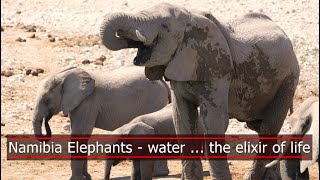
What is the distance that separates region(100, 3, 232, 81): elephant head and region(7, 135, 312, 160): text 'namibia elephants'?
65 cm

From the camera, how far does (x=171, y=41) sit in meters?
10.1

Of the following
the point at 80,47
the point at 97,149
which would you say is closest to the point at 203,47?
the point at 97,149

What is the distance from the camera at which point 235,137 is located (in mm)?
14789

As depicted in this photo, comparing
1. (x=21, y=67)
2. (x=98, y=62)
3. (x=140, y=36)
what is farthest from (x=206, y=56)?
(x=21, y=67)

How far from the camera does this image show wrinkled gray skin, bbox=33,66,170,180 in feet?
41.8

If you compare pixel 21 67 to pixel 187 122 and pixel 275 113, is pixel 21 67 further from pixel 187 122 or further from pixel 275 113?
pixel 187 122

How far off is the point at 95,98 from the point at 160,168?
1119mm

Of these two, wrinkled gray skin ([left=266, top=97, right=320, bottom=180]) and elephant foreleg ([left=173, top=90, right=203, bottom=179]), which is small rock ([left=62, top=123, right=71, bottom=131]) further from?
wrinkled gray skin ([left=266, top=97, right=320, bottom=180])

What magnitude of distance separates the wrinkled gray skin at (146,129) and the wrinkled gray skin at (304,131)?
3.08 meters

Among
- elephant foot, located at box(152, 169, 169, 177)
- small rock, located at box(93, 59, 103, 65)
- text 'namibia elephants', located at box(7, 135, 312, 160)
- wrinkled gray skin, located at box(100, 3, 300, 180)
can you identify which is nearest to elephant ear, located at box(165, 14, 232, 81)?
wrinkled gray skin, located at box(100, 3, 300, 180)

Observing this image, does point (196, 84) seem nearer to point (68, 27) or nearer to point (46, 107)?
point (46, 107)

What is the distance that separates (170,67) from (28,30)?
50.4 ft

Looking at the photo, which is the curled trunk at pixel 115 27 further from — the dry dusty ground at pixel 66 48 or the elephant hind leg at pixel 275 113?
the dry dusty ground at pixel 66 48

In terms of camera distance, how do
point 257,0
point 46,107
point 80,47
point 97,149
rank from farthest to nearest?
point 257,0 → point 80,47 → point 97,149 → point 46,107
